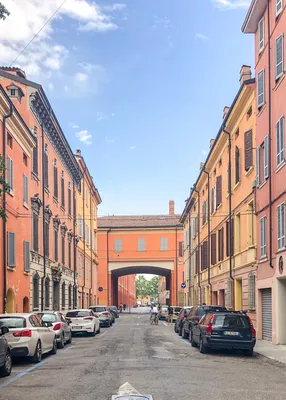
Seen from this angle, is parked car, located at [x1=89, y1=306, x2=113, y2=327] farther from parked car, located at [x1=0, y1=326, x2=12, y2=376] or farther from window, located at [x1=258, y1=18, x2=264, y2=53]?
parked car, located at [x1=0, y1=326, x2=12, y2=376]

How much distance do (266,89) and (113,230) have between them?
162 ft

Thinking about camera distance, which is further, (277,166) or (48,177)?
(48,177)

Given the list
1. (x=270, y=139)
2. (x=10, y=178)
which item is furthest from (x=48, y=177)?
(x=270, y=139)

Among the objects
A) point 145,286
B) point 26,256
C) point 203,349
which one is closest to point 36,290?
point 26,256

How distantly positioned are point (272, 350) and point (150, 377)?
8314mm

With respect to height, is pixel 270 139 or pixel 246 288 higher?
pixel 270 139

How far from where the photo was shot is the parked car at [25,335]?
595 inches

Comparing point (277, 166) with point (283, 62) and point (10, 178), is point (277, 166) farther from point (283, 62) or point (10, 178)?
point (10, 178)

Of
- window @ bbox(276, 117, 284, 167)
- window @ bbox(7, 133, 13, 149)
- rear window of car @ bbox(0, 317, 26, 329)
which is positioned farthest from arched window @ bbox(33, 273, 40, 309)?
window @ bbox(276, 117, 284, 167)

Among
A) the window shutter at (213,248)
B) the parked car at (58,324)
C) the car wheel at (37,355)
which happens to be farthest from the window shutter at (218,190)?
the car wheel at (37,355)

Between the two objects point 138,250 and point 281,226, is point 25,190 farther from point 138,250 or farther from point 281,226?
point 138,250

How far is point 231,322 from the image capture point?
1844 centimetres

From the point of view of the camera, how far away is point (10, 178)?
25859 mm

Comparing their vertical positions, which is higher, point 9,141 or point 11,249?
point 9,141
